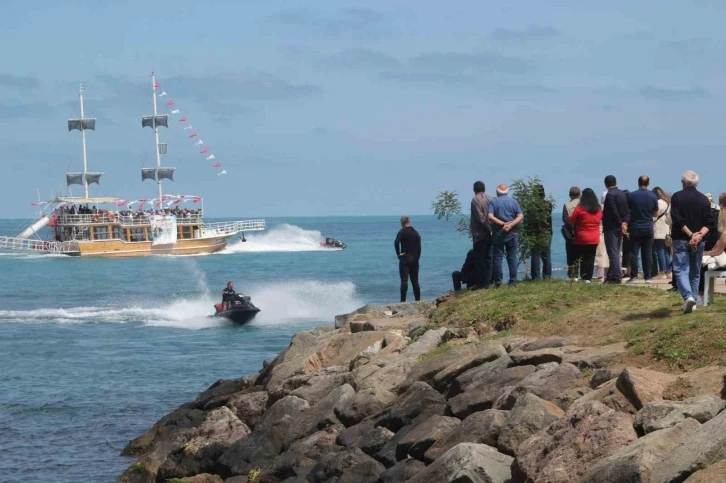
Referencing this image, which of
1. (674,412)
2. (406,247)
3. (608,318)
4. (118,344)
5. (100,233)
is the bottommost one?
(118,344)

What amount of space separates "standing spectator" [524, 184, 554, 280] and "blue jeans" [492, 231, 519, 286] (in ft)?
1.18

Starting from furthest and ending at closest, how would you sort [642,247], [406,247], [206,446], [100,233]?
1. [100,233]
2. [406,247]
3. [642,247]
4. [206,446]

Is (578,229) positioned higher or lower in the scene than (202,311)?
higher

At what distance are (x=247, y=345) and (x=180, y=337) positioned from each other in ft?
11.0

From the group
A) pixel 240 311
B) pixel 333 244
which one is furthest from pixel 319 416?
pixel 333 244

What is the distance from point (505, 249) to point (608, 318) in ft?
14.7

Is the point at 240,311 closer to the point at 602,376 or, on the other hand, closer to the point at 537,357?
the point at 537,357

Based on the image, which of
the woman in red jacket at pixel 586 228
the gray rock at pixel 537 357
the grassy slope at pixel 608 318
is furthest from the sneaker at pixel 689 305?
the woman in red jacket at pixel 586 228

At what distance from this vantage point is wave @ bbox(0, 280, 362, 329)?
3438 centimetres

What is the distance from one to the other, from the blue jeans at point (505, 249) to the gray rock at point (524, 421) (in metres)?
7.29

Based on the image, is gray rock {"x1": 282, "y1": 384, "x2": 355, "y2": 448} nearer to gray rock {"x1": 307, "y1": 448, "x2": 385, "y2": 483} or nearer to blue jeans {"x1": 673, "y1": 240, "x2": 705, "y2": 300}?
gray rock {"x1": 307, "y1": 448, "x2": 385, "y2": 483}

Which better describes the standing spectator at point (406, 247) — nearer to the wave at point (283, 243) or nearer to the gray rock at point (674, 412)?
the gray rock at point (674, 412)

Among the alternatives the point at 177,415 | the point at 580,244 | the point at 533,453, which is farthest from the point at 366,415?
the point at 580,244

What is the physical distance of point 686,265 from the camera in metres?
12.3
